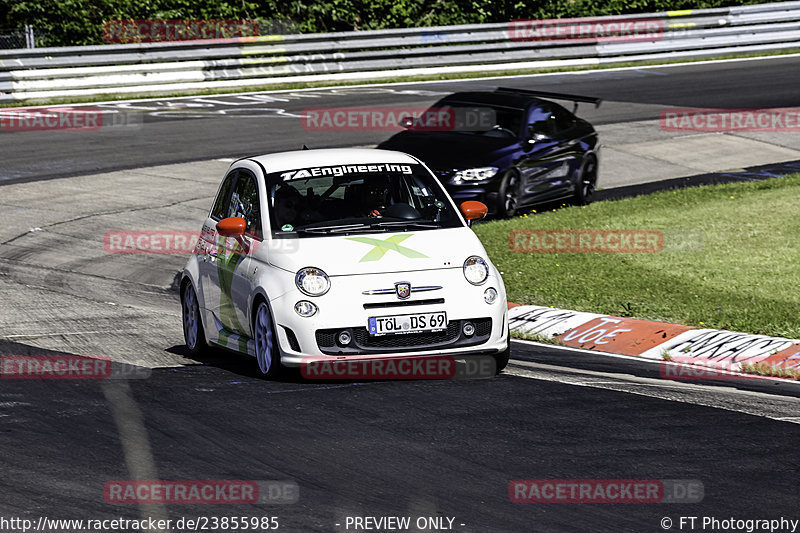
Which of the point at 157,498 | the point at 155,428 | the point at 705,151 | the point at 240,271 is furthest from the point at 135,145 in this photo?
the point at 157,498

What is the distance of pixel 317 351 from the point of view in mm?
8414

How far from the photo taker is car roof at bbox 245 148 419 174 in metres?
9.62

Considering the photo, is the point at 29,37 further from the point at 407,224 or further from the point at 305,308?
the point at 305,308

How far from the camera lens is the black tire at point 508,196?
54.7 feet

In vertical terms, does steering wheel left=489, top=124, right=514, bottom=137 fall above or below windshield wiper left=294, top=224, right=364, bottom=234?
above

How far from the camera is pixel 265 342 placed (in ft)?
28.8

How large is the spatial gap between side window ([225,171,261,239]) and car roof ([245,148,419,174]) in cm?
17

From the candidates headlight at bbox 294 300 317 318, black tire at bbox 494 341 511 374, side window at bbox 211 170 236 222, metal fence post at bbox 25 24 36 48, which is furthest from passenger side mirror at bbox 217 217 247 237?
metal fence post at bbox 25 24 36 48

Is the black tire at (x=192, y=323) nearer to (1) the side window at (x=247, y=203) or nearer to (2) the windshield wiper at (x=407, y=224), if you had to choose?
(1) the side window at (x=247, y=203)

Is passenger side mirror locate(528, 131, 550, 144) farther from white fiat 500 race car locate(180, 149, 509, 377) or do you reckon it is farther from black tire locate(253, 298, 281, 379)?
black tire locate(253, 298, 281, 379)

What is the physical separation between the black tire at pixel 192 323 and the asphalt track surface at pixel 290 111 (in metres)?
10.2

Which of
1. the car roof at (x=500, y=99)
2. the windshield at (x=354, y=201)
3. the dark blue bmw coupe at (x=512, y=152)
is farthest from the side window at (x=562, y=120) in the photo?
the windshield at (x=354, y=201)

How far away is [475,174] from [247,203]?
280 inches

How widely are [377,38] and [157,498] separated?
27.8m
